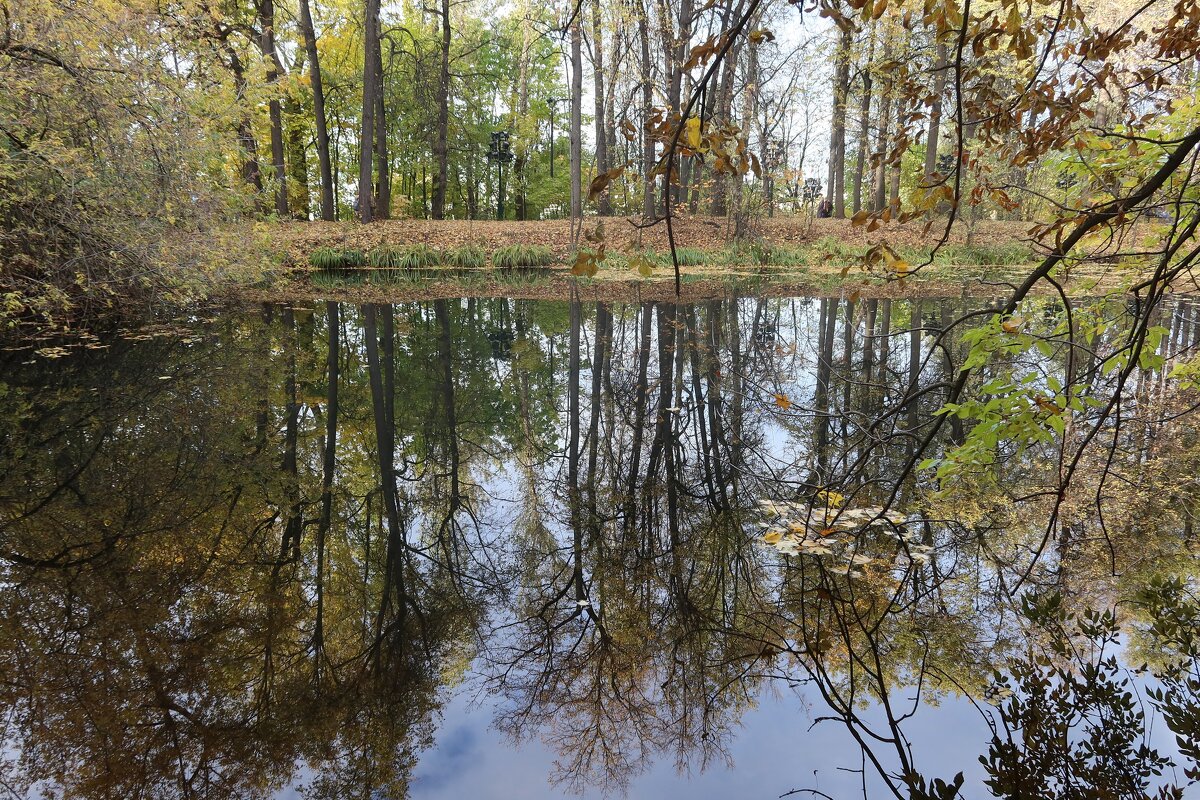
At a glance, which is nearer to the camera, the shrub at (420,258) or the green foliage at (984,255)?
the green foliage at (984,255)

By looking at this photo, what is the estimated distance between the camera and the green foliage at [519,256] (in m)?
19.7

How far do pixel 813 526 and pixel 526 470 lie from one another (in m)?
2.04

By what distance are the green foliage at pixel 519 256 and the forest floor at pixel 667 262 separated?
0.30 metres

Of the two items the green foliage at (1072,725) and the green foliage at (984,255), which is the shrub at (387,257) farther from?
the green foliage at (1072,725)

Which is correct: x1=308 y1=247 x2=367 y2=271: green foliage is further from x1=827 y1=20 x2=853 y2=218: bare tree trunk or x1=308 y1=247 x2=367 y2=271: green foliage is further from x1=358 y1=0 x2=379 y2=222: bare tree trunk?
x1=827 y1=20 x2=853 y2=218: bare tree trunk

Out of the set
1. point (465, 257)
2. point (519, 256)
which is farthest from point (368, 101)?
point (519, 256)

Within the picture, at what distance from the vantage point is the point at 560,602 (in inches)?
124

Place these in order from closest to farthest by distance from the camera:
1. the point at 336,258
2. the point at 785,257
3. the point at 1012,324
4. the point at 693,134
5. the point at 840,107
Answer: the point at 693,134
the point at 1012,324
the point at 336,258
the point at 785,257
the point at 840,107

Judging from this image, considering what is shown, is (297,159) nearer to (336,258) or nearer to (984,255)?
(336,258)

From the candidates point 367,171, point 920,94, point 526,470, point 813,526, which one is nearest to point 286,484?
point 526,470

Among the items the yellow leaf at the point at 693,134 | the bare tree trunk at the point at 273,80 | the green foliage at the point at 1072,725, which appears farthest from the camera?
the bare tree trunk at the point at 273,80

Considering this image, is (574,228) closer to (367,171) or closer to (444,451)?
(367,171)

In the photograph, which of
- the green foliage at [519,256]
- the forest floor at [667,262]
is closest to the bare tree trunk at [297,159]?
the forest floor at [667,262]

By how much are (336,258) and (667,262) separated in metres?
8.57
